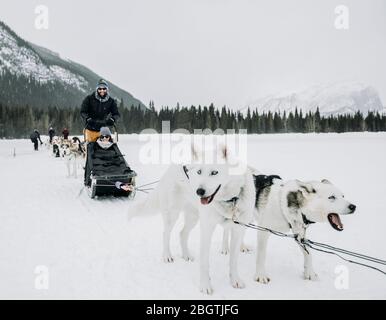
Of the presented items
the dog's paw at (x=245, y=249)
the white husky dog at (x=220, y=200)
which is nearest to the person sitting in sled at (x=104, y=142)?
the dog's paw at (x=245, y=249)

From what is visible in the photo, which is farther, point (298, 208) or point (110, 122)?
point (110, 122)

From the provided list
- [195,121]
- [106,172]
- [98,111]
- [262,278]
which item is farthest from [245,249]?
[195,121]

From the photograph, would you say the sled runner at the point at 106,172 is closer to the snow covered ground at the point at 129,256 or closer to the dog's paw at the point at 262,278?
the snow covered ground at the point at 129,256

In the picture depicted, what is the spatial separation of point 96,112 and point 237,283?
6170 mm

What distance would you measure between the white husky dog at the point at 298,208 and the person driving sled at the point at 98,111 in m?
5.64

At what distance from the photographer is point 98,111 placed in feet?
27.5

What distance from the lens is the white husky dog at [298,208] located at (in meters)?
3.38

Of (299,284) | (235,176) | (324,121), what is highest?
(324,121)

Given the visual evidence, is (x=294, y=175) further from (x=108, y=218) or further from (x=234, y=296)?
(x=234, y=296)

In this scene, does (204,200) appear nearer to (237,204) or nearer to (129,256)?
(237,204)

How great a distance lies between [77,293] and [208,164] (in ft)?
5.97

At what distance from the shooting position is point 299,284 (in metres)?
3.62

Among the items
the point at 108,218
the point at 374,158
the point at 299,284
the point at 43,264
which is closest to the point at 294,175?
the point at 374,158
